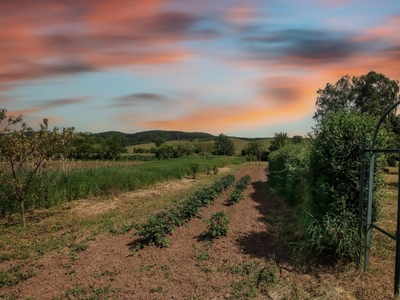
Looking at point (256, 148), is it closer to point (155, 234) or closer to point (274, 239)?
point (274, 239)

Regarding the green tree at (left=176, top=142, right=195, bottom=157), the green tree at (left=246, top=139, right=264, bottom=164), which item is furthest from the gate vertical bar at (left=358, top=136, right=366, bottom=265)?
the green tree at (left=176, top=142, right=195, bottom=157)

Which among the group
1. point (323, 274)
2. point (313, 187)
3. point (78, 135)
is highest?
point (78, 135)

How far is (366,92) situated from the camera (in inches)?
1453

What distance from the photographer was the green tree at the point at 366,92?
1383 inches

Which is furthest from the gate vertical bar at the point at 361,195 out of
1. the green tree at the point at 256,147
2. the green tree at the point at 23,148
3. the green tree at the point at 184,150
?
the green tree at the point at 184,150

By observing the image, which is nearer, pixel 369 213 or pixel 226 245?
pixel 369 213

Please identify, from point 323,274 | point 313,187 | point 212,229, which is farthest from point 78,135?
point 323,274

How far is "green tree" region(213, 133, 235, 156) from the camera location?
87.2 m

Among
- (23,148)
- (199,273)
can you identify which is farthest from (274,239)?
(23,148)

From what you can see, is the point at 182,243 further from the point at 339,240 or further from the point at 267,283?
the point at 339,240

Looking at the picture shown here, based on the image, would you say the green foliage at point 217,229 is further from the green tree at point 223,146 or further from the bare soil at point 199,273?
the green tree at point 223,146

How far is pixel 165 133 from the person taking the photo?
11588 centimetres

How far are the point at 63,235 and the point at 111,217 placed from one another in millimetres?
2062

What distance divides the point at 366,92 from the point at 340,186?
38.2m
